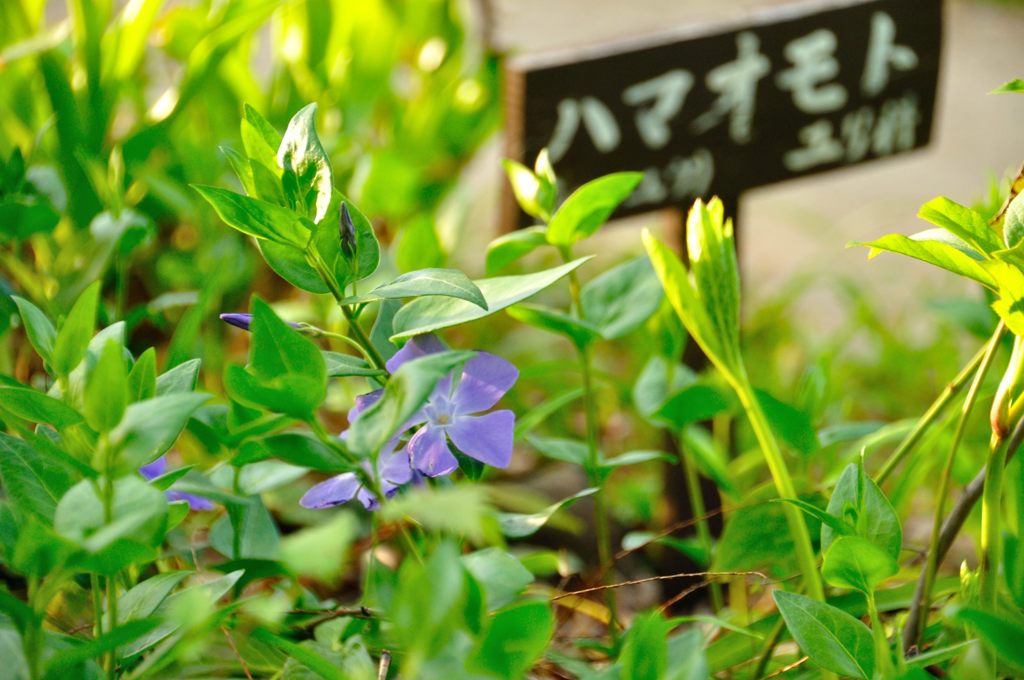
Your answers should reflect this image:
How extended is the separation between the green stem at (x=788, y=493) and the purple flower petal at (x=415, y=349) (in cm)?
16

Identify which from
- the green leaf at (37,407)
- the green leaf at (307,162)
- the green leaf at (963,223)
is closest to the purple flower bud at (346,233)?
the green leaf at (307,162)

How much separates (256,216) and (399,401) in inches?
4.4

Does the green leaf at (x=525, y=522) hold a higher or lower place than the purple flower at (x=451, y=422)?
lower

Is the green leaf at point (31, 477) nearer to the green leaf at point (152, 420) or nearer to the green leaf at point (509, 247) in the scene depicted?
the green leaf at point (152, 420)

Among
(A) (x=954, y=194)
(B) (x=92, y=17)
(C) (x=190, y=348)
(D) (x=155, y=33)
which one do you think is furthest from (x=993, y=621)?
(A) (x=954, y=194)

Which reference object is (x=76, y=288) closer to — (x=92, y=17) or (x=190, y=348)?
(x=190, y=348)

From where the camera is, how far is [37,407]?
38 cm

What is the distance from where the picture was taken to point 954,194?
2.54m

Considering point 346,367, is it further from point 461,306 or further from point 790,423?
point 790,423

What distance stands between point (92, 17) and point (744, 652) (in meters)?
0.88

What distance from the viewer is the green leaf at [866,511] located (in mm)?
409

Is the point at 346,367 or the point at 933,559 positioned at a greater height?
the point at 346,367

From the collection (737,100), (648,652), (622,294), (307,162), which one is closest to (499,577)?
(648,652)

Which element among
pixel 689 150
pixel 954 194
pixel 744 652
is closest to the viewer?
pixel 744 652
